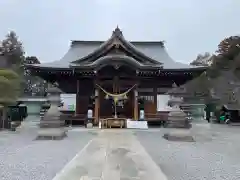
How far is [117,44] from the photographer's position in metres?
18.9

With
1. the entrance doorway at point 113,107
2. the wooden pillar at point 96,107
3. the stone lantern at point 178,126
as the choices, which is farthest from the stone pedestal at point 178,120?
the entrance doorway at point 113,107

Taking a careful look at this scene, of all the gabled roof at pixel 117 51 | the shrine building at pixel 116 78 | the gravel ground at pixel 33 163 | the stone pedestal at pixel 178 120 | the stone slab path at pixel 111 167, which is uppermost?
the gabled roof at pixel 117 51

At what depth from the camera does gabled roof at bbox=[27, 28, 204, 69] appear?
62.1 feet

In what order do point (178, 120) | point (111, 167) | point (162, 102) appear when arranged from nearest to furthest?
1. point (111, 167)
2. point (178, 120)
3. point (162, 102)

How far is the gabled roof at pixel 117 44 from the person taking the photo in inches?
745

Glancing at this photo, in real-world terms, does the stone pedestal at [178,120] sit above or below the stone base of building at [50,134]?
above

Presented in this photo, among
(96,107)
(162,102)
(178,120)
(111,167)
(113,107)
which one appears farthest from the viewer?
(113,107)

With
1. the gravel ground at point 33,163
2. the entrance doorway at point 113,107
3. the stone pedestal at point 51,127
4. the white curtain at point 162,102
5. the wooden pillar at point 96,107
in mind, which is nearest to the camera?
the gravel ground at point 33,163

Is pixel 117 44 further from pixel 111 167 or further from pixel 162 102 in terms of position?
pixel 111 167

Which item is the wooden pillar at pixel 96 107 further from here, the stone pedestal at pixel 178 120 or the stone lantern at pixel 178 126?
the stone pedestal at pixel 178 120

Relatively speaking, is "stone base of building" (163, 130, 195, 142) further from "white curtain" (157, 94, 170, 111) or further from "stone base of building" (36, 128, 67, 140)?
"white curtain" (157, 94, 170, 111)

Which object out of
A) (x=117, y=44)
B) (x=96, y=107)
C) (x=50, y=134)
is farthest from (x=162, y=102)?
(x=50, y=134)

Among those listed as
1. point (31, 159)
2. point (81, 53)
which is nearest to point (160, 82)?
point (81, 53)

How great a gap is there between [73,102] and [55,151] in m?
11.2
